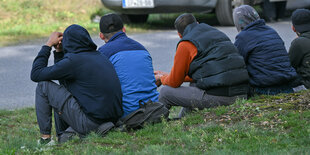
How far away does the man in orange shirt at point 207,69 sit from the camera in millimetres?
5457

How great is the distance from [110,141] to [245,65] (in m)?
1.71

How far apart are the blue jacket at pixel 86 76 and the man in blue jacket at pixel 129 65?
0.64 feet

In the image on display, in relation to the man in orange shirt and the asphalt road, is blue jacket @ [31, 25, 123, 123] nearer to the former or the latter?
the man in orange shirt

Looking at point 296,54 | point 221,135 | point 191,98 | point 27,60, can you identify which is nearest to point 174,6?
point 27,60

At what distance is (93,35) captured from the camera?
11570 mm

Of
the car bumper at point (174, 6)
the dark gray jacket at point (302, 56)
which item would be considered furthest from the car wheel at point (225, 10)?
the dark gray jacket at point (302, 56)

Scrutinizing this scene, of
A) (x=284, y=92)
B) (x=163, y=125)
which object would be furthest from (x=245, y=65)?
(x=163, y=125)

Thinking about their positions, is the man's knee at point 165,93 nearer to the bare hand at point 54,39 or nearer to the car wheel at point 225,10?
the bare hand at point 54,39

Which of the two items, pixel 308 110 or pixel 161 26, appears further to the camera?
pixel 161 26

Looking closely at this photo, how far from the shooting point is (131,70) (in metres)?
5.30

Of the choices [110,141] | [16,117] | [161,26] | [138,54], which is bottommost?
[161,26]

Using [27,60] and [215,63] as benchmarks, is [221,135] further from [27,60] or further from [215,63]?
[27,60]

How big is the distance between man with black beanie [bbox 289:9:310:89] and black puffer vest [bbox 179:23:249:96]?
1.04m

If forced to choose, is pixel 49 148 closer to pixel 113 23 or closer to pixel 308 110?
pixel 113 23
